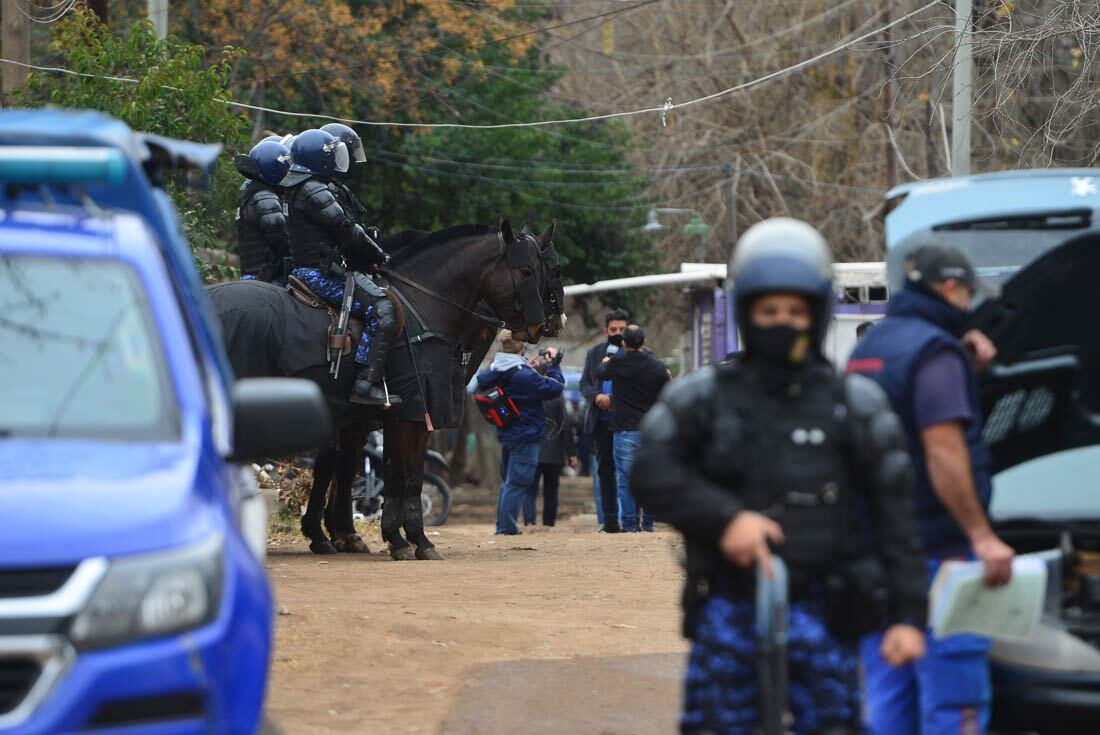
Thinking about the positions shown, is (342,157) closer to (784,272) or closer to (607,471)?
(607,471)

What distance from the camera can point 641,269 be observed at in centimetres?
3531

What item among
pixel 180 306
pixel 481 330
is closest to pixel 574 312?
pixel 481 330

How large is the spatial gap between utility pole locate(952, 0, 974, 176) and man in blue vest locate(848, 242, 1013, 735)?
10.8 meters

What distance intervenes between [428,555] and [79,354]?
28.5 ft

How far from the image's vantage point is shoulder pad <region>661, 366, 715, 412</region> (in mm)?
4742

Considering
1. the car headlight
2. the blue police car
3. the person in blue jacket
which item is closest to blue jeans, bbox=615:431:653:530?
the person in blue jacket

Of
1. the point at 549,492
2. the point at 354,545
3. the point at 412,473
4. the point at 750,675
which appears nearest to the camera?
the point at 750,675

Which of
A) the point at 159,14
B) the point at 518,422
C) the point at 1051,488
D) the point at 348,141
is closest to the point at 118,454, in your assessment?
the point at 1051,488

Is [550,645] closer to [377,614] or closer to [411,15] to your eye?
[377,614]

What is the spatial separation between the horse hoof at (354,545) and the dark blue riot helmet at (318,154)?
3.19 meters

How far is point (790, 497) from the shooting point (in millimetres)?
4656

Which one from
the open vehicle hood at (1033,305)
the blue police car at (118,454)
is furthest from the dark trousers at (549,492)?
the blue police car at (118,454)

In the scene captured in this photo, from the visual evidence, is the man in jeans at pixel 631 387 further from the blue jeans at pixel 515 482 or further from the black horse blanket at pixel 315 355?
the black horse blanket at pixel 315 355

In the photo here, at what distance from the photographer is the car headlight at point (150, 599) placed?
14.2 ft
